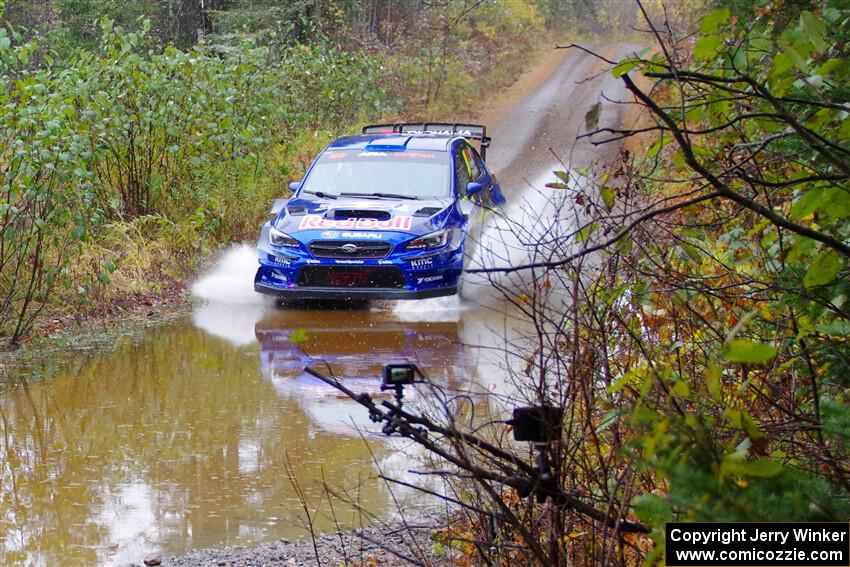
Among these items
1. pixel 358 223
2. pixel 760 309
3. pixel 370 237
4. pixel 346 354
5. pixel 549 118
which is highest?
pixel 760 309

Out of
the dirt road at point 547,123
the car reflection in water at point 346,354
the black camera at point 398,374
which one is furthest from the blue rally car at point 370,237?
the dirt road at point 547,123

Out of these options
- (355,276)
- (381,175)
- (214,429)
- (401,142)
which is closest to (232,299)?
(355,276)

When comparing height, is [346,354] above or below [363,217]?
below

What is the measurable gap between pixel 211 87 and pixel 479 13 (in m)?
26.7

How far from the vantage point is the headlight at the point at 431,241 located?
11.9m

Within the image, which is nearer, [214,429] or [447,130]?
[214,429]

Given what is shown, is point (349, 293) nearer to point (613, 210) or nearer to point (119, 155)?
point (613, 210)

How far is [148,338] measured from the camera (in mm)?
10984

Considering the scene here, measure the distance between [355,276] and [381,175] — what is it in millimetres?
1908

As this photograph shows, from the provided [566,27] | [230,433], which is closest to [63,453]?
[230,433]

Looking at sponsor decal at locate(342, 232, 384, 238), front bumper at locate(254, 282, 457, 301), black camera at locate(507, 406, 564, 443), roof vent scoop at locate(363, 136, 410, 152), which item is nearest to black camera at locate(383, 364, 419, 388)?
black camera at locate(507, 406, 564, 443)

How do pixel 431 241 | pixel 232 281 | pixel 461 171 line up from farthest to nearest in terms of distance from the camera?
pixel 461 171, pixel 232 281, pixel 431 241

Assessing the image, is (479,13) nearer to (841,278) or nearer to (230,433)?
(230,433)

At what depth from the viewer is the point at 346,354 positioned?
10.2 m
